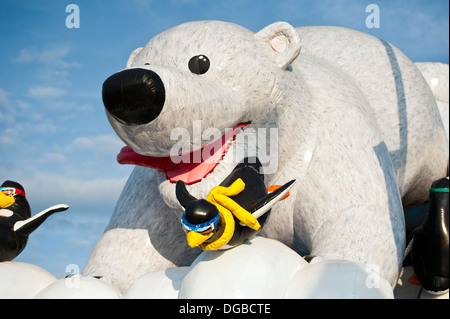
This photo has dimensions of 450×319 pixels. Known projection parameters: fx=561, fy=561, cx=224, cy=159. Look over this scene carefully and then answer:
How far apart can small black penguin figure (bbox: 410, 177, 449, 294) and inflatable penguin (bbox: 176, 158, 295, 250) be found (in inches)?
26.2

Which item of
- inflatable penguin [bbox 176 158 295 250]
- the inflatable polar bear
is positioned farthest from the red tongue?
inflatable penguin [bbox 176 158 295 250]

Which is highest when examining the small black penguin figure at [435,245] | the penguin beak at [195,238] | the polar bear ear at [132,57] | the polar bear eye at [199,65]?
the polar bear ear at [132,57]

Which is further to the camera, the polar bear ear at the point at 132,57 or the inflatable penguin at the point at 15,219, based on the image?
the polar bear ear at the point at 132,57

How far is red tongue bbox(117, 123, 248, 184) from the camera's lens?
7.23ft

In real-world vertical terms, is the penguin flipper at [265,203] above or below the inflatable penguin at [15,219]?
above

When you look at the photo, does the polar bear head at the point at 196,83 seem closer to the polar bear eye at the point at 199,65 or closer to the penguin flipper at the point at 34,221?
the polar bear eye at the point at 199,65

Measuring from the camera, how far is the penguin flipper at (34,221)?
2.34m

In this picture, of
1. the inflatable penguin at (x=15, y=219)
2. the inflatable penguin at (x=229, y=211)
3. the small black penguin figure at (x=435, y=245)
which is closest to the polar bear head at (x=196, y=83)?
the inflatable penguin at (x=229, y=211)

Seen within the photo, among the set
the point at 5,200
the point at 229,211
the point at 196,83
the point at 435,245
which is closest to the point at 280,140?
the point at 196,83

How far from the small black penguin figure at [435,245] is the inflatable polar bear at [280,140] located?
10 cm

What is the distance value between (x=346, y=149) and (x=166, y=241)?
0.95 metres

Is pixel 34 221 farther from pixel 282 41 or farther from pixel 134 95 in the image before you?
pixel 282 41

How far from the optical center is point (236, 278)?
1794mm
